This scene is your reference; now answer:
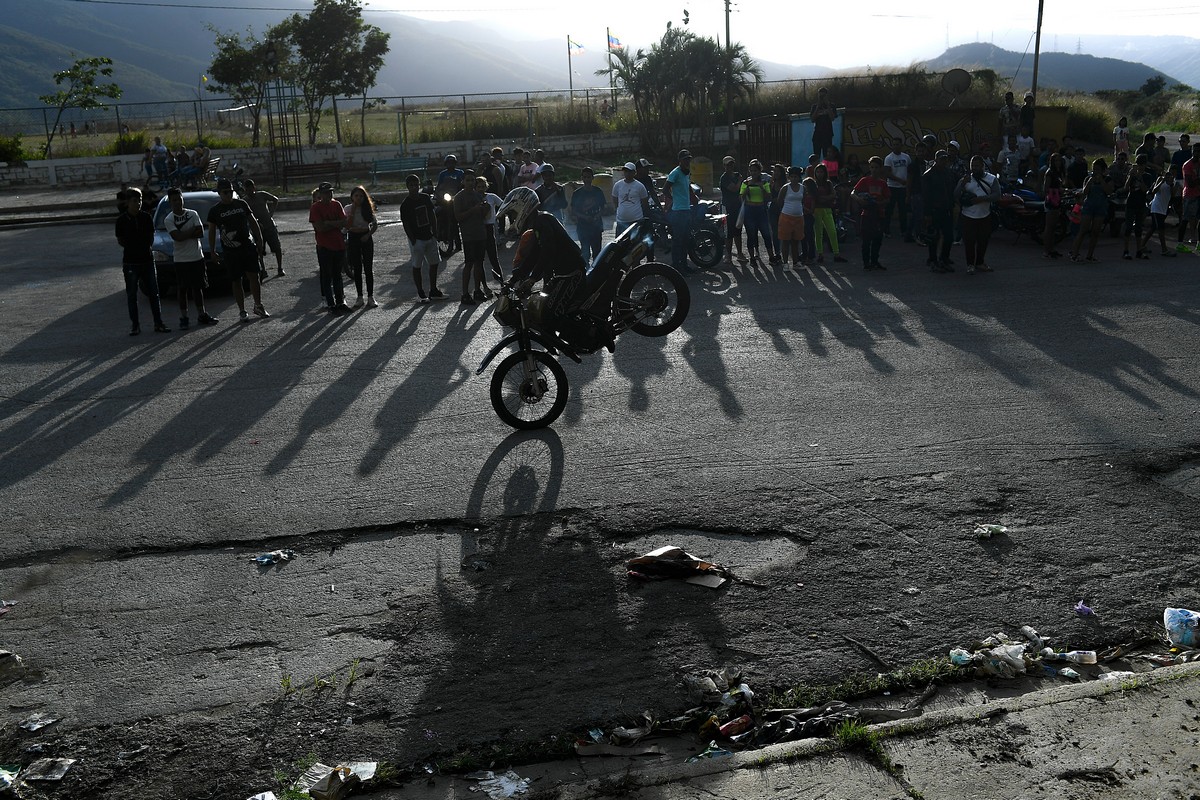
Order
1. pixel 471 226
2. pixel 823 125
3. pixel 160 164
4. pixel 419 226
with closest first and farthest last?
pixel 471 226, pixel 419 226, pixel 823 125, pixel 160 164

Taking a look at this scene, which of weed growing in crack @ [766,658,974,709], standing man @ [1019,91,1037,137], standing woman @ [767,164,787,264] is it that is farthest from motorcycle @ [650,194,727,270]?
weed growing in crack @ [766,658,974,709]

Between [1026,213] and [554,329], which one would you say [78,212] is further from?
[554,329]

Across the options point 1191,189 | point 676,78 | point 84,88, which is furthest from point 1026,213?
point 84,88

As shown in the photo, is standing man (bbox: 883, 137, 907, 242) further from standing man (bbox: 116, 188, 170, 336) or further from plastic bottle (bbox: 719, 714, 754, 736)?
plastic bottle (bbox: 719, 714, 754, 736)

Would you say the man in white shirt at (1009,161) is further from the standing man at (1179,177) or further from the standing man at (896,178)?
the standing man at (896,178)

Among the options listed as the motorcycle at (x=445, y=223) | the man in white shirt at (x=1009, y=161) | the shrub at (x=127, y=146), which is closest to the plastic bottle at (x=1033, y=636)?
the motorcycle at (x=445, y=223)

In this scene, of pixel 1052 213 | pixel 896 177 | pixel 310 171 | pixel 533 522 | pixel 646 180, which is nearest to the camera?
pixel 533 522

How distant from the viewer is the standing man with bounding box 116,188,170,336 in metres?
12.8

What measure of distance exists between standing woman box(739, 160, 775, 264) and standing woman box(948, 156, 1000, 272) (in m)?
3.04

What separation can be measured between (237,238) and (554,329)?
6.59 m

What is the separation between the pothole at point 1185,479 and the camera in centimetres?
674

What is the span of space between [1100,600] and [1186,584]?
20.7 inches

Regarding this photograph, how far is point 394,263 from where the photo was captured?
19047 millimetres

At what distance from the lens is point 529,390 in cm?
848
